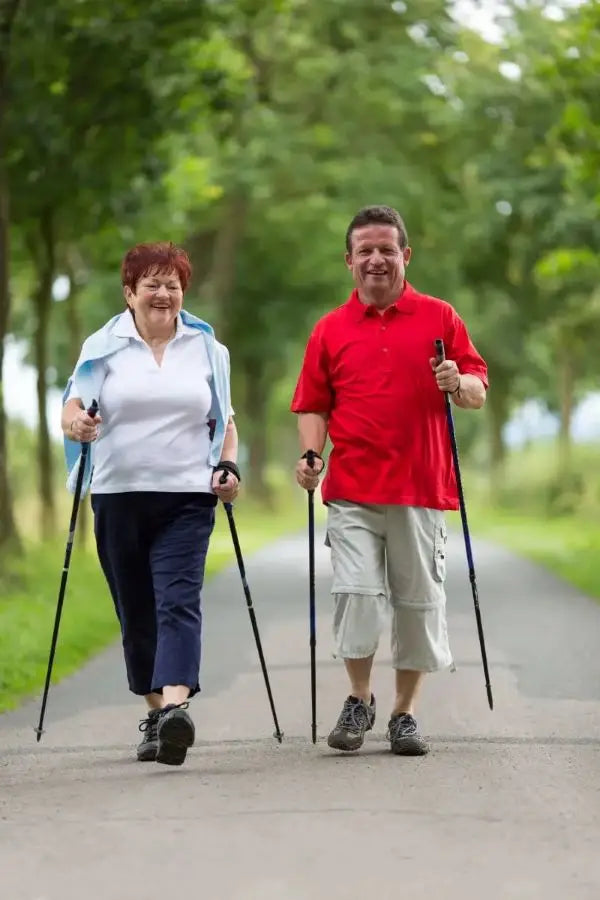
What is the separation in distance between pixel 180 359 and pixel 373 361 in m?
0.79

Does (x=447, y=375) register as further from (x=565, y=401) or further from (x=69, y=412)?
(x=565, y=401)

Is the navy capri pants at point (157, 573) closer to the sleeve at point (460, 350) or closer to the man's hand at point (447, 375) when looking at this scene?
the man's hand at point (447, 375)

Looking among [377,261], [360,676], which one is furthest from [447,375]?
[360,676]

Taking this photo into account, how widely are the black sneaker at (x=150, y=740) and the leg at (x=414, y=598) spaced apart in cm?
96

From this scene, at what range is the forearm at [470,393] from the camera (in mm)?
7727

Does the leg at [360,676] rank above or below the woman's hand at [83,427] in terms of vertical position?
below

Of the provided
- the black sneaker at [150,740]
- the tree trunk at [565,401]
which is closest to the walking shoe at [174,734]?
the black sneaker at [150,740]

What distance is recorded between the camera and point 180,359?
7.61 meters

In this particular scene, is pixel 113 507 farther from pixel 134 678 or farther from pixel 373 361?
pixel 373 361

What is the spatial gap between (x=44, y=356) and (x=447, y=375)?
16926 millimetres

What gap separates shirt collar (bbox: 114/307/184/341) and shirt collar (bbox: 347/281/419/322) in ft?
2.31

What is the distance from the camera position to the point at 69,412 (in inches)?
298

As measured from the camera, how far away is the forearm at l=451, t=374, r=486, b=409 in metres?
7.73

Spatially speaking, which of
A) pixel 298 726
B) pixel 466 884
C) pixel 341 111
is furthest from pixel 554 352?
pixel 466 884
